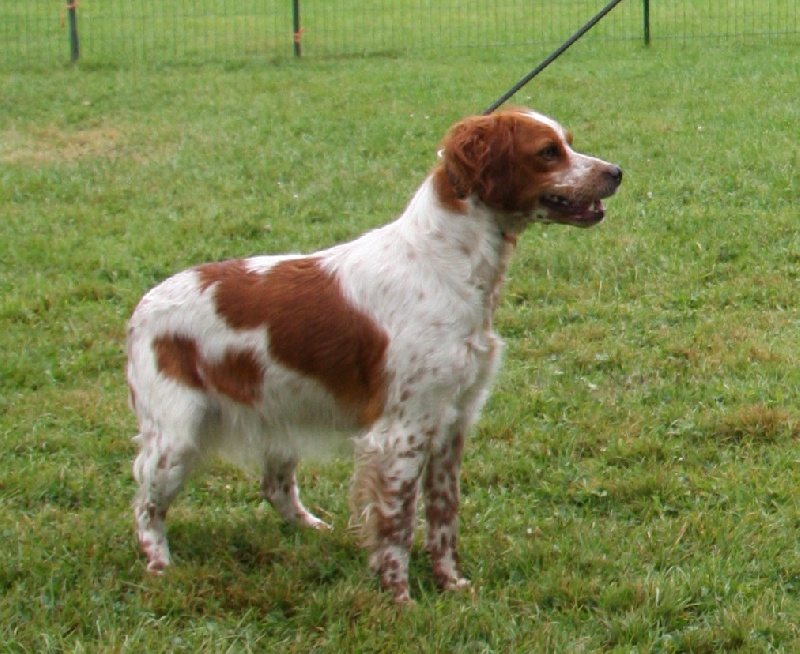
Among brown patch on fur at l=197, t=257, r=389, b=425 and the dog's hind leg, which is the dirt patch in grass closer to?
the dog's hind leg

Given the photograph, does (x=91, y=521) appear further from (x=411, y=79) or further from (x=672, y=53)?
(x=672, y=53)

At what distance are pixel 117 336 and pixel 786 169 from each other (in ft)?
15.4

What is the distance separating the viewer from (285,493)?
4.36 meters

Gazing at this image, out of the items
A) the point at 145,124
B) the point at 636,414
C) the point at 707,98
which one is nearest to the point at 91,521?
the point at 636,414

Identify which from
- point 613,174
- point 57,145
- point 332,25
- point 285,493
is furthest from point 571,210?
point 332,25

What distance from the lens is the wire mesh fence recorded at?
16219 mm

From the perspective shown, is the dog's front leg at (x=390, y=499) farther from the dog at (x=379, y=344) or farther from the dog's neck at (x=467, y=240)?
the dog's neck at (x=467, y=240)

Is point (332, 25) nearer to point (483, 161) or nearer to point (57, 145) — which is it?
point (57, 145)

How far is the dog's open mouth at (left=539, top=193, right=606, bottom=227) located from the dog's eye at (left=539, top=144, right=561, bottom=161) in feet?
0.36

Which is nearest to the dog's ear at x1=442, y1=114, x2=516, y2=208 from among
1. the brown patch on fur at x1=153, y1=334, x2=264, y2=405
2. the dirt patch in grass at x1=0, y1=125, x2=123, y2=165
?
the brown patch on fur at x1=153, y1=334, x2=264, y2=405

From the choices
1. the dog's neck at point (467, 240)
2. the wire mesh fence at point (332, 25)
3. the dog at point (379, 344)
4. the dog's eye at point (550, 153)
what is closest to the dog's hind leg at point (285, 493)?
the dog at point (379, 344)

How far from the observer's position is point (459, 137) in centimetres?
374

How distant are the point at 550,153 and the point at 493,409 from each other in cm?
166

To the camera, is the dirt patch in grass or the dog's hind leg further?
the dirt patch in grass
